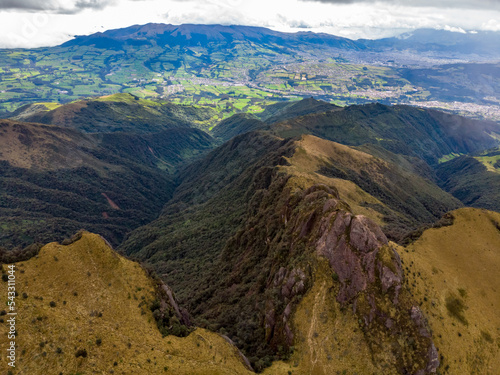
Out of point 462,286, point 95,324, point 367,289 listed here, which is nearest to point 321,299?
point 367,289

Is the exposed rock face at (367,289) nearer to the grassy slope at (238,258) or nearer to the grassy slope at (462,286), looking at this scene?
the grassy slope at (238,258)

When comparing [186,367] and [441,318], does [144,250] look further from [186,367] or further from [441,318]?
[441,318]

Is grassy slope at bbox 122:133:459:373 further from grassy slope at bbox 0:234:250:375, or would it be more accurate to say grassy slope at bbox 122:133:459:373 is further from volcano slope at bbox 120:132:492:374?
grassy slope at bbox 0:234:250:375

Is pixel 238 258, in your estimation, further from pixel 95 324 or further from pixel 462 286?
pixel 462 286

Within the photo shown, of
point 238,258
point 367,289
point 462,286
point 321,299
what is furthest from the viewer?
point 238,258

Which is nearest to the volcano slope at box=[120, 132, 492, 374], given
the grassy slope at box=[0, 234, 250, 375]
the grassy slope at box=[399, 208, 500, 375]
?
the grassy slope at box=[399, 208, 500, 375]

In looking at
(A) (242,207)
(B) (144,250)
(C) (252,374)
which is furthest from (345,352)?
(B) (144,250)
